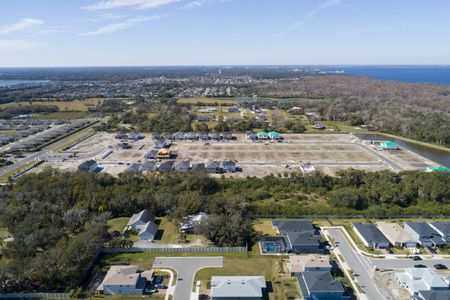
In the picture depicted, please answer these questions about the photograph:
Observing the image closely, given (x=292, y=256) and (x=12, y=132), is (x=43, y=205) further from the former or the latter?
(x=12, y=132)

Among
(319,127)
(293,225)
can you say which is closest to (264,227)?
(293,225)

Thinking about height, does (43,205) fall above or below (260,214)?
A: above

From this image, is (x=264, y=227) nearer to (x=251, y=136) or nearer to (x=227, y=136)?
(x=251, y=136)

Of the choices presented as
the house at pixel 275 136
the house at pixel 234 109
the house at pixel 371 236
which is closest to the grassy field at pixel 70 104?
the house at pixel 234 109

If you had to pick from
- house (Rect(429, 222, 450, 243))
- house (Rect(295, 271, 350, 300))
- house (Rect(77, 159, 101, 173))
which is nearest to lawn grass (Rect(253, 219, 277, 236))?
house (Rect(295, 271, 350, 300))

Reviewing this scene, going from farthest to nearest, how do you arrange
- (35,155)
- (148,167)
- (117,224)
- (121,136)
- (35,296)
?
1. (121,136)
2. (35,155)
3. (148,167)
4. (117,224)
5. (35,296)

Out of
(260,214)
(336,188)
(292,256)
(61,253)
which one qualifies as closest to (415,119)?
(336,188)

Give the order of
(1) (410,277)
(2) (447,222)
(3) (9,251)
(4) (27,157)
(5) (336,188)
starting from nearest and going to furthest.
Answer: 1. (1) (410,277)
2. (3) (9,251)
3. (2) (447,222)
4. (5) (336,188)
5. (4) (27,157)
